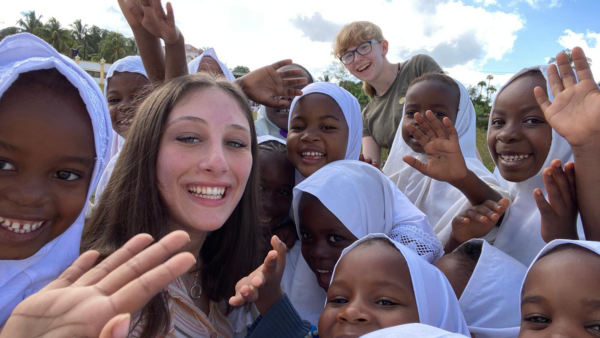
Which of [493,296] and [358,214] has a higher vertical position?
[358,214]

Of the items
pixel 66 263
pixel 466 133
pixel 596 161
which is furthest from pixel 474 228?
pixel 66 263

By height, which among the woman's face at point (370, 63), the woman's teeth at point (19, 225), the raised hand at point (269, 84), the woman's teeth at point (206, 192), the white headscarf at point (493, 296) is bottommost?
the white headscarf at point (493, 296)

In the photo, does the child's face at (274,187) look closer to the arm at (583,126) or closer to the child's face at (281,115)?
the child's face at (281,115)

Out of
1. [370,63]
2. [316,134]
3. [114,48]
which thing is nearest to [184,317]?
[316,134]

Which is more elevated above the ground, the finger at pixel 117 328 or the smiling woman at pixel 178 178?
the smiling woman at pixel 178 178

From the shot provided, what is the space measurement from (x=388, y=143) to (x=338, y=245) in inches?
89.6

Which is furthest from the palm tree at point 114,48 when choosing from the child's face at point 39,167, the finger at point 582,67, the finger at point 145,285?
the finger at point 145,285

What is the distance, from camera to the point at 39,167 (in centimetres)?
128

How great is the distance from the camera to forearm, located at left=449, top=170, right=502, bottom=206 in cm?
244

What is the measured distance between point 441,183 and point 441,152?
68 cm

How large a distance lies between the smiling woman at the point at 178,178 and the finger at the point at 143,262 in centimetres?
65

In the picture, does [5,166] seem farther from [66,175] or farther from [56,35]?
[56,35]

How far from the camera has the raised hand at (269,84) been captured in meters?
3.00

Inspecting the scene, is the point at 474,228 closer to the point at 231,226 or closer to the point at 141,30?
the point at 231,226
